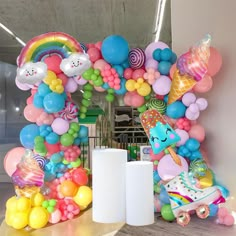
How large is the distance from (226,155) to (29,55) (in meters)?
2.32

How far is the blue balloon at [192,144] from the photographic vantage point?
124 inches

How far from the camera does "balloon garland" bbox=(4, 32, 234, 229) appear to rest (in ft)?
9.82

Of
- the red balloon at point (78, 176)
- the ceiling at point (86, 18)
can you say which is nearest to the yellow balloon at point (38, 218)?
the red balloon at point (78, 176)

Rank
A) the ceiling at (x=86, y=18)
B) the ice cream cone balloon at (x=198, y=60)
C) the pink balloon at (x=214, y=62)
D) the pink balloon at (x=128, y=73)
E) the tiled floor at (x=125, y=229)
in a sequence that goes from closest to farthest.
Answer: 1. the tiled floor at (x=125, y=229)
2. the ice cream cone balloon at (x=198, y=60)
3. the pink balloon at (x=214, y=62)
4. the pink balloon at (x=128, y=73)
5. the ceiling at (x=86, y=18)

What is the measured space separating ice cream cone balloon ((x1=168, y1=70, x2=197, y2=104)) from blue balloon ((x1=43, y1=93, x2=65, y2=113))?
114cm

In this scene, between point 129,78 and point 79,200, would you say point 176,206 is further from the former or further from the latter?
point 129,78

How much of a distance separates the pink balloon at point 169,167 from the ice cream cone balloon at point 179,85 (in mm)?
608

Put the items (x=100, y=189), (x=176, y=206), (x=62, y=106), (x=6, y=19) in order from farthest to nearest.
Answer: (x=6, y=19), (x=62, y=106), (x=176, y=206), (x=100, y=189)

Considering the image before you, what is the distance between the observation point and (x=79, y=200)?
10.5 feet

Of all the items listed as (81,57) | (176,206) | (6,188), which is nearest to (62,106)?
(81,57)

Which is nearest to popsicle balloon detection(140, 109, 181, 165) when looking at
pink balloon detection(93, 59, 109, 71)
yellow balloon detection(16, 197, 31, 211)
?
pink balloon detection(93, 59, 109, 71)

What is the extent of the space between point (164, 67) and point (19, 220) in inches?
82.5

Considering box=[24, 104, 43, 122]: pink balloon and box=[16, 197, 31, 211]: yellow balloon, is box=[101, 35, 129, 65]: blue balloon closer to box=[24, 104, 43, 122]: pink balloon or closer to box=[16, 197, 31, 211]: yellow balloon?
box=[24, 104, 43, 122]: pink balloon

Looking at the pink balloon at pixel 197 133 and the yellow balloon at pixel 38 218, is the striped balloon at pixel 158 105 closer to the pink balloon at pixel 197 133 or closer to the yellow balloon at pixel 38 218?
the pink balloon at pixel 197 133
